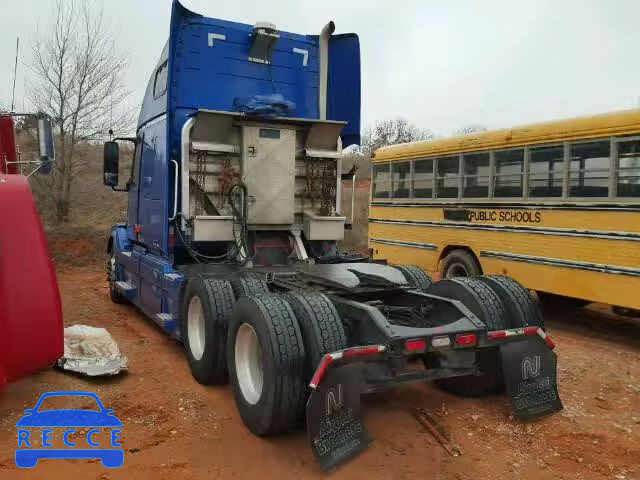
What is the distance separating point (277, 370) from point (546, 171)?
566cm

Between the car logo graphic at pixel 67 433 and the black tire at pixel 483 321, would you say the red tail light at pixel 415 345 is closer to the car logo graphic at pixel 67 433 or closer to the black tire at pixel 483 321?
the black tire at pixel 483 321

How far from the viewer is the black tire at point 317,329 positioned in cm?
407

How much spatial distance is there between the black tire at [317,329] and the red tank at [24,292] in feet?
6.00

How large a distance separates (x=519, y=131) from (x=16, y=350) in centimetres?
710

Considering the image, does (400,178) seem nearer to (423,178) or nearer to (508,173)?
(423,178)

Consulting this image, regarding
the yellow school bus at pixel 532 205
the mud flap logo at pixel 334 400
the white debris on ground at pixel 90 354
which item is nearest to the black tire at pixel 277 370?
the mud flap logo at pixel 334 400

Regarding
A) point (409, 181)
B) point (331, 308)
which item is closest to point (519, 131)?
point (409, 181)

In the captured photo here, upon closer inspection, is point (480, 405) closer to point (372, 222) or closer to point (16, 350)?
point (16, 350)

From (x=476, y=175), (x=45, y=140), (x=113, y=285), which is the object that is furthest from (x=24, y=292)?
(x=476, y=175)

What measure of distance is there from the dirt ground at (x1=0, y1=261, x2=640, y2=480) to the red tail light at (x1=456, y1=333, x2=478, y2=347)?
0.70 m

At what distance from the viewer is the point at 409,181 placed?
1065 cm

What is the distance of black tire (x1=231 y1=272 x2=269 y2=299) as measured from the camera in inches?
212

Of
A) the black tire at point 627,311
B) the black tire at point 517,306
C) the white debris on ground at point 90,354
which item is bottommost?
the white debris on ground at point 90,354

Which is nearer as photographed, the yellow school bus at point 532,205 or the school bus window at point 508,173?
the yellow school bus at point 532,205
